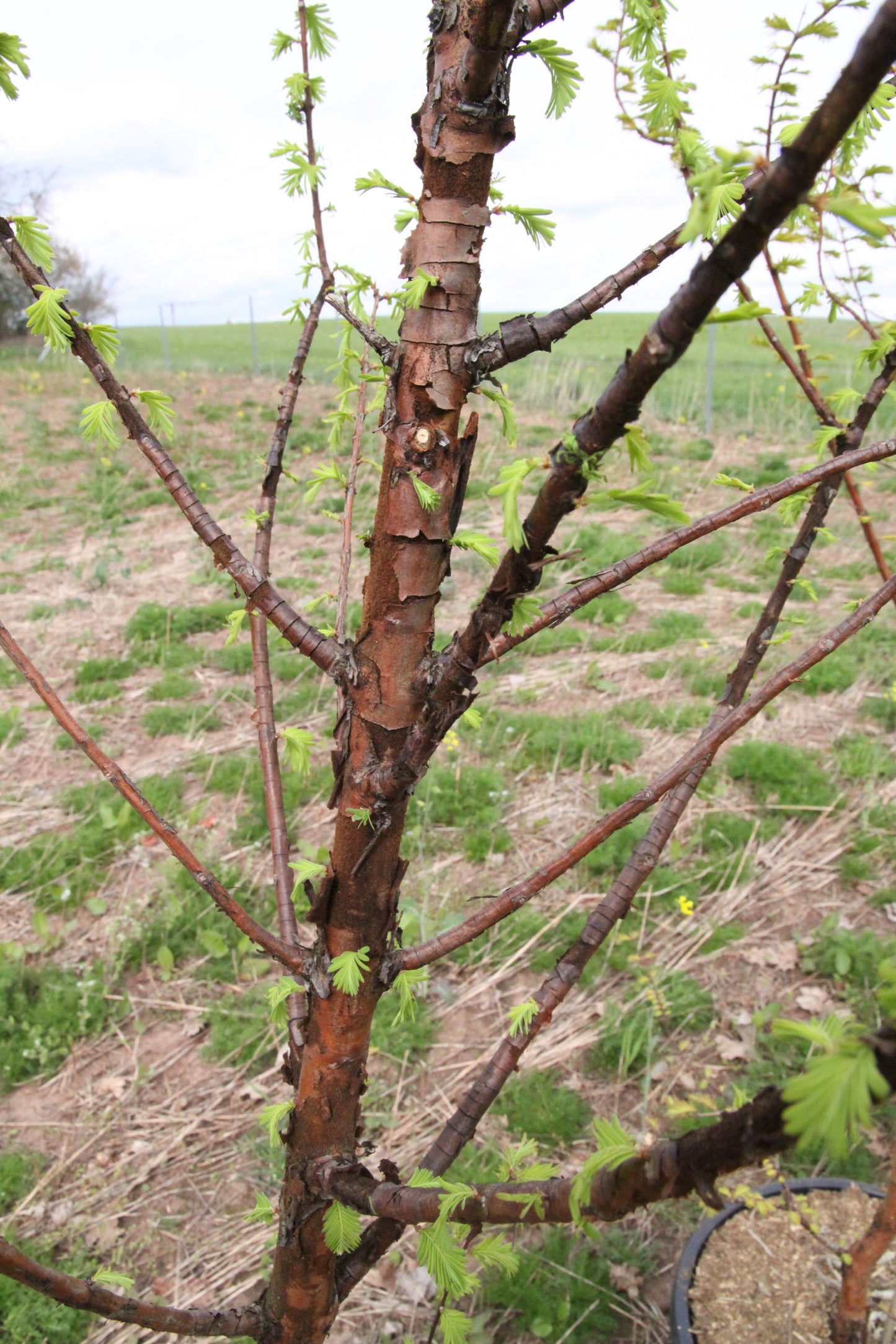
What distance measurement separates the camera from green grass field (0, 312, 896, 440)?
11078 mm

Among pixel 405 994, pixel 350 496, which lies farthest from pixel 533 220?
pixel 405 994

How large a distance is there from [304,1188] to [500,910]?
523mm

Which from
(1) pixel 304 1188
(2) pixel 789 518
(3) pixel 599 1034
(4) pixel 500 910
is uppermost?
(2) pixel 789 518

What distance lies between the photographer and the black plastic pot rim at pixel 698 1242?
187 centimetres

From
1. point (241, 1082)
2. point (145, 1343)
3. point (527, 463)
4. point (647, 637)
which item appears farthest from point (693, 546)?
point (527, 463)

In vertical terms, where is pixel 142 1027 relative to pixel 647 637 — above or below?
below

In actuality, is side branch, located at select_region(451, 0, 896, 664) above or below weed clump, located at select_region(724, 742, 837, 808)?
above

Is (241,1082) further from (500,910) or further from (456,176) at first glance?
(456,176)

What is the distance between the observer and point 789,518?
4.88 ft

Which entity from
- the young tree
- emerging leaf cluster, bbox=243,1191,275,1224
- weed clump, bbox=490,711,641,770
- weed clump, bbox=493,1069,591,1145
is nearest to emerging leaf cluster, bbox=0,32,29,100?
the young tree

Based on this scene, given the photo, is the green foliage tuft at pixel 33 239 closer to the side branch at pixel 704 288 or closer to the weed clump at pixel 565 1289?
the side branch at pixel 704 288

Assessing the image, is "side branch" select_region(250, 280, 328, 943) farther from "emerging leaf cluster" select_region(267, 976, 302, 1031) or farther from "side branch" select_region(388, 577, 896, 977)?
"side branch" select_region(388, 577, 896, 977)

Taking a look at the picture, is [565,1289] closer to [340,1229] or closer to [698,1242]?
[698,1242]

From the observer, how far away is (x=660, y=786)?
104cm
